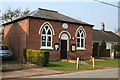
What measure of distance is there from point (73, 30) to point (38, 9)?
5585 millimetres

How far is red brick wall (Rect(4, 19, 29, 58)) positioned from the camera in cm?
1916

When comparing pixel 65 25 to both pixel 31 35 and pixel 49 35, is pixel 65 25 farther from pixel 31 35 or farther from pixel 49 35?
pixel 31 35

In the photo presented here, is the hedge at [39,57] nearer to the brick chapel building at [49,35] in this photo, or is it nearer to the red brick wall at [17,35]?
the brick chapel building at [49,35]

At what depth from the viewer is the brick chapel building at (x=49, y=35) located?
19.0m

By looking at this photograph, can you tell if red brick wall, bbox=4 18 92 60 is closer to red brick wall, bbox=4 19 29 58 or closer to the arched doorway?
red brick wall, bbox=4 19 29 58

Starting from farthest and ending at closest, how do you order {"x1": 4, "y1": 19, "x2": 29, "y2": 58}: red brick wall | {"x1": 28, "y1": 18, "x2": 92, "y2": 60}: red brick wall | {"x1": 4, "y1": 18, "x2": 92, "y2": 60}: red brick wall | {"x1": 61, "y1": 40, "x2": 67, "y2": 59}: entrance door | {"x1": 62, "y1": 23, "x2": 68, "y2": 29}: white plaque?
{"x1": 62, "y1": 23, "x2": 68, "y2": 29}: white plaque → {"x1": 61, "y1": 40, "x2": 67, "y2": 59}: entrance door → {"x1": 4, "y1": 19, "x2": 29, "y2": 58}: red brick wall → {"x1": 28, "y1": 18, "x2": 92, "y2": 60}: red brick wall → {"x1": 4, "y1": 18, "x2": 92, "y2": 60}: red brick wall

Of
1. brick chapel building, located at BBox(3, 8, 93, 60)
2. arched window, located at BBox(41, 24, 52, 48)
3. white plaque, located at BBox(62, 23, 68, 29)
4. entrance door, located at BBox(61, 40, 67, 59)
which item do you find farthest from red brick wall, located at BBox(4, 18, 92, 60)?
entrance door, located at BBox(61, 40, 67, 59)

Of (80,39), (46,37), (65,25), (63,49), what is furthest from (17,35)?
(80,39)

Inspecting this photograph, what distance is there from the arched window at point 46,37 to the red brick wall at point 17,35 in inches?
83.2

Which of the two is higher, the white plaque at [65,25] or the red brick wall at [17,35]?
the white plaque at [65,25]

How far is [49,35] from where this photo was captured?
20.3 meters

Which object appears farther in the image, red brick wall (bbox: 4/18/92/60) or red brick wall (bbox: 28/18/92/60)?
red brick wall (bbox: 28/18/92/60)

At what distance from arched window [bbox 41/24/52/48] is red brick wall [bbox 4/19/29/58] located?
6.93ft

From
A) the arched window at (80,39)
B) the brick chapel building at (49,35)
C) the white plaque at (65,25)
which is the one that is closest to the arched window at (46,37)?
the brick chapel building at (49,35)
